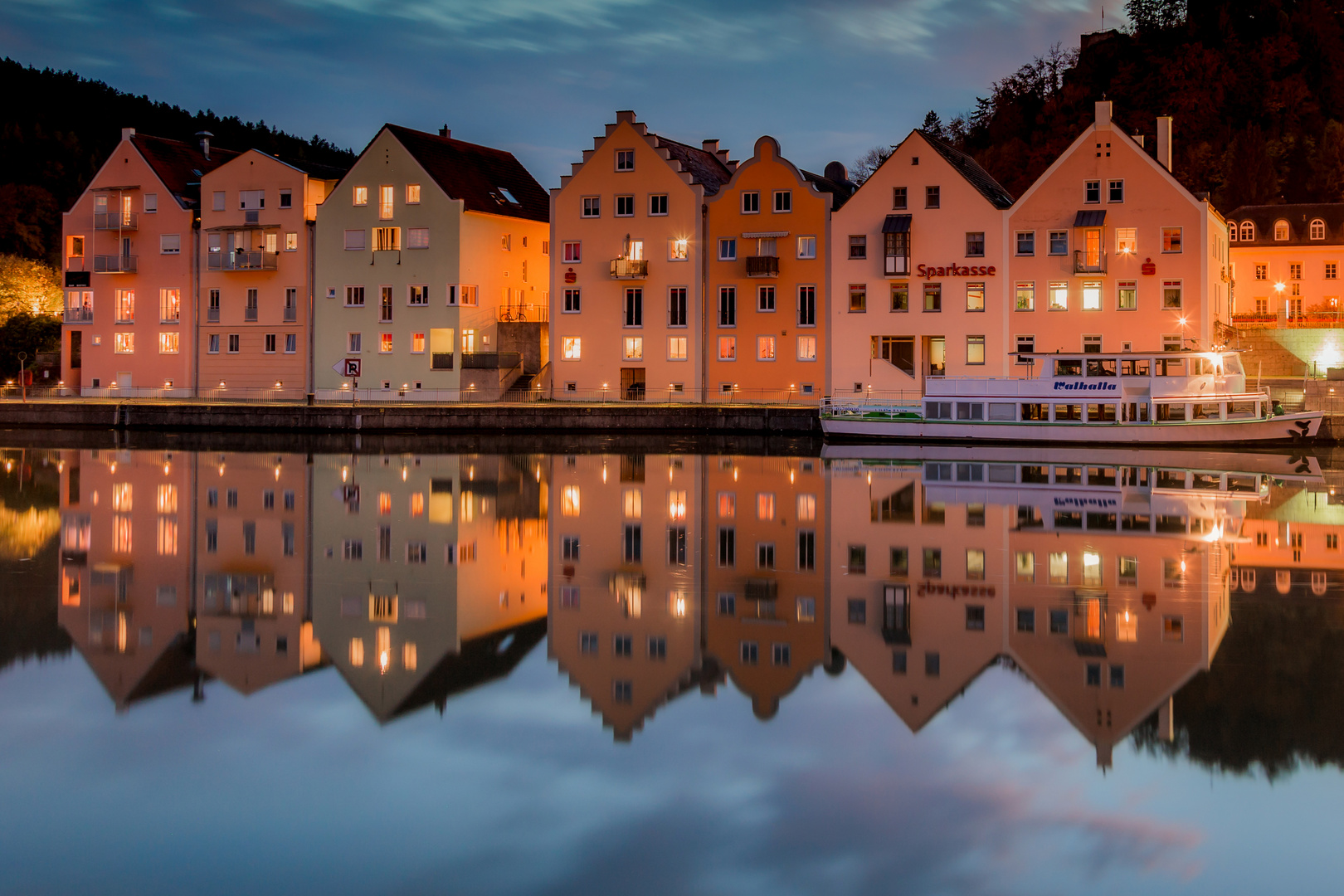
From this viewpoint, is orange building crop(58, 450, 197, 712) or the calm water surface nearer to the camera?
the calm water surface

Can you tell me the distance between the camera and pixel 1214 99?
93.3m

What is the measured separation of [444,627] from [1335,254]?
73.1m

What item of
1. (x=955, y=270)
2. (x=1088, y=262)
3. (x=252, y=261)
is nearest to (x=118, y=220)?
(x=252, y=261)

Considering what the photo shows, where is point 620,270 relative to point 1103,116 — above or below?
below

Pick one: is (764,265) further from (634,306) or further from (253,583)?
(253,583)

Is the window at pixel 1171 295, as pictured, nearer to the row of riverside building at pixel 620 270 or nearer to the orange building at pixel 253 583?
the row of riverside building at pixel 620 270

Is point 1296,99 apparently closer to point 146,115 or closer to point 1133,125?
point 1133,125

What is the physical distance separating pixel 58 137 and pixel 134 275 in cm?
4678

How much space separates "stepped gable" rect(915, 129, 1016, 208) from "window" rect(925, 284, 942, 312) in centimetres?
383

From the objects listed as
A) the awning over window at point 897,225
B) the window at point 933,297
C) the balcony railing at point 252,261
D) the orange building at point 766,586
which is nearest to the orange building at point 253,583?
the orange building at point 766,586

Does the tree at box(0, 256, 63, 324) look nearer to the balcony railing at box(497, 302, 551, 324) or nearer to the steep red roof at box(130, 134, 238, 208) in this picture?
the steep red roof at box(130, 134, 238, 208)

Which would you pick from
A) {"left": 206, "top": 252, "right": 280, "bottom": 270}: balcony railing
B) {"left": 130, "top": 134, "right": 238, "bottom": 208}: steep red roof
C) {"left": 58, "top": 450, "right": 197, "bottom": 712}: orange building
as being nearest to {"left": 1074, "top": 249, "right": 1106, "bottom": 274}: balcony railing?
{"left": 58, "top": 450, "right": 197, "bottom": 712}: orange building

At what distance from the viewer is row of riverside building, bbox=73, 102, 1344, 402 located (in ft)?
169

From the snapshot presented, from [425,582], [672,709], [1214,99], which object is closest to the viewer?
[672,709]
